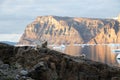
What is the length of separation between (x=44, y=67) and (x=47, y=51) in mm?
2001

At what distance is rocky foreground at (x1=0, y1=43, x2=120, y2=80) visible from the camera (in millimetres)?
15539

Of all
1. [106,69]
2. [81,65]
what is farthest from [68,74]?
[106,69]

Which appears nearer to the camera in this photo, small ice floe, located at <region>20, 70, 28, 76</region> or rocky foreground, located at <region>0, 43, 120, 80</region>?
small ice floe, located at <region>20, 70, 28, 76</region>

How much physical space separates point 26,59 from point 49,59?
0.99m

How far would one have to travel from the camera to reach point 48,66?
1608 centimetres

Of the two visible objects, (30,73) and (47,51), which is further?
(47,51)

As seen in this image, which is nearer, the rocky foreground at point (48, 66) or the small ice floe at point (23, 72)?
the small ice floe at point (23, 72)

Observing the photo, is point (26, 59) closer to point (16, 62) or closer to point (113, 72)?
point (16, 62)

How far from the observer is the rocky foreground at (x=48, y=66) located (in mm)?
15539

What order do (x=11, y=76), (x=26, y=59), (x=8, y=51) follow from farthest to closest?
1. (x=8, y=51)
2. (x=26, y=59)
3. (x=11, y=76)

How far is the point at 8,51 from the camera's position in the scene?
17.7 metres

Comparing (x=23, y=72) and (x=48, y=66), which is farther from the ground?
(x=48, y=66)

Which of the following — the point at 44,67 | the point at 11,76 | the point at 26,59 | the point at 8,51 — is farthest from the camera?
the point at 8,51

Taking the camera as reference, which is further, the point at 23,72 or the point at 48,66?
the point at 48,66
